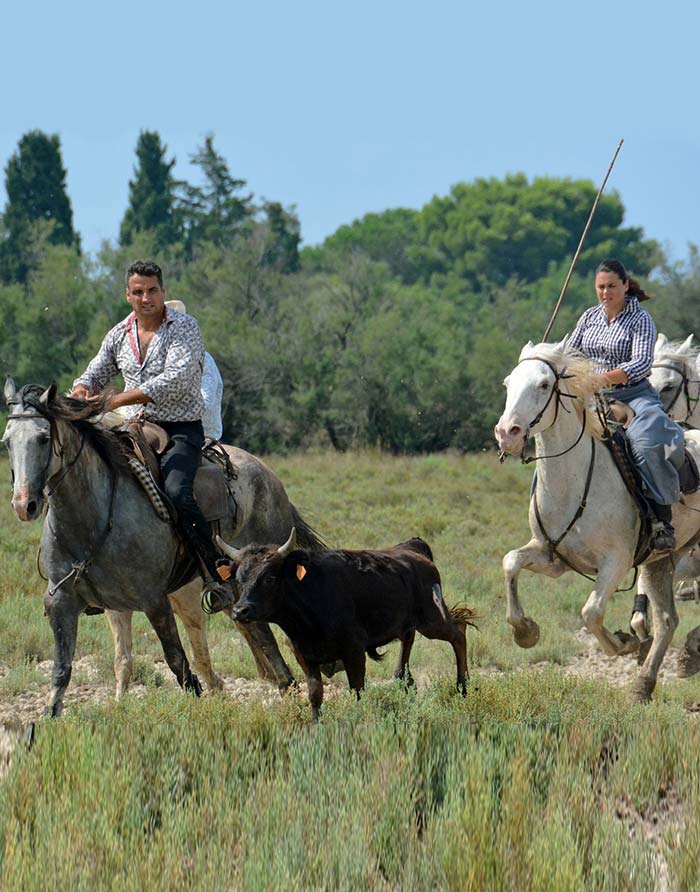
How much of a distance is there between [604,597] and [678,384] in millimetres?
3444

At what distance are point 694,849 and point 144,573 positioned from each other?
4.11 m

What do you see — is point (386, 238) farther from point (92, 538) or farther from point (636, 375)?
point (92, 538)

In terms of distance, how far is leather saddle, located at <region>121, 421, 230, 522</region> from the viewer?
846cm

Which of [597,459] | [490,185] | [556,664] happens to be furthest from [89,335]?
[490,185]

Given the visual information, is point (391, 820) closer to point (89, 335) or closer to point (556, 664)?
point (556, 664)

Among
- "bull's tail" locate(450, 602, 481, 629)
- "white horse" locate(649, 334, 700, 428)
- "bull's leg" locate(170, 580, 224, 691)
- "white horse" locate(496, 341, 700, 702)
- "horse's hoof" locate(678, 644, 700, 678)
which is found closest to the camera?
"bull's tail" locate(450, 602, 481, 629)

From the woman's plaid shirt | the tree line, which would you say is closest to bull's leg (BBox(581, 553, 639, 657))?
the woman's plaid shirt

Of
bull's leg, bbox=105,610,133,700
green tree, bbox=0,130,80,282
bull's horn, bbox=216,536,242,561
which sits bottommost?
bull's leg, bbox=105,610,133,700

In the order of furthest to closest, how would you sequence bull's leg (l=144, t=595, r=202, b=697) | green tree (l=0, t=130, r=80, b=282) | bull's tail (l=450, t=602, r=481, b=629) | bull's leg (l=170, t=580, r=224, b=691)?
green tree (l=0, t=130, r=80, b=282)
bull's leg (l=170, t=580, r=224, b=691)
bull's tail (l=450, t=602, r=481, b=629)
bull's leg (l=144, t=595, r=202, b=697)

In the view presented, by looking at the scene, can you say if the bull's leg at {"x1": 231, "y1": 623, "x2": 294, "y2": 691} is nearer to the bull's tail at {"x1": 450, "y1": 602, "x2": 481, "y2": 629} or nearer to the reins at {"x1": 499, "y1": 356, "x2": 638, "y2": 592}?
the bull's tail at {"x1": 450, "y1": 602, "x2": 481, "y2": 629}

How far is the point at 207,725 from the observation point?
22.6 ft

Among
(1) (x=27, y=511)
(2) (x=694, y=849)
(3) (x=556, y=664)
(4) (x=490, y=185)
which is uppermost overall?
(4) (x=490, y=185)

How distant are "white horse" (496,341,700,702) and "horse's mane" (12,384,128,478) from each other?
2.65 m

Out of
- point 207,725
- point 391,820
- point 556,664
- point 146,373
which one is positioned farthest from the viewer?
point 556,664
